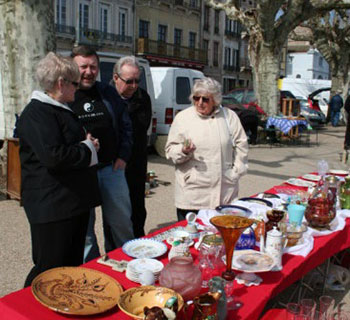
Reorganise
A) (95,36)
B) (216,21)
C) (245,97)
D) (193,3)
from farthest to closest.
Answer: (216,21) < (193,3) < (95,36) < (245,97)

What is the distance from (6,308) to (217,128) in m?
2.27

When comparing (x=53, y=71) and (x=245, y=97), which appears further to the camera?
(x=245, y=97)

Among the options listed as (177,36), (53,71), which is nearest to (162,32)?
(177,36)

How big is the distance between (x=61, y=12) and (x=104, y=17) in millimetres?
3558

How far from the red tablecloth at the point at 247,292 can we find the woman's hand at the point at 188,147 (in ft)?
3.57

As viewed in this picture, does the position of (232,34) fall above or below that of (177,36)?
above

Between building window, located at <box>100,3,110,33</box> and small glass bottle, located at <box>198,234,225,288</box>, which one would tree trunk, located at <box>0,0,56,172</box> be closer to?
small glass bottle, located at <box>198,234,225,288</box>

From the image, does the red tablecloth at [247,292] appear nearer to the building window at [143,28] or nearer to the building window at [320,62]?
the building window at [143,28]

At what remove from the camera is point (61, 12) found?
27.5m

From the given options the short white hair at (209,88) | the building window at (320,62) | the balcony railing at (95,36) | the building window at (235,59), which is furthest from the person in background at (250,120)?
the building window at (320,62)

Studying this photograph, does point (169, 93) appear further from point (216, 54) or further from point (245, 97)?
point (216, 54)

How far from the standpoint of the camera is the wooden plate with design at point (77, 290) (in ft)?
5.98

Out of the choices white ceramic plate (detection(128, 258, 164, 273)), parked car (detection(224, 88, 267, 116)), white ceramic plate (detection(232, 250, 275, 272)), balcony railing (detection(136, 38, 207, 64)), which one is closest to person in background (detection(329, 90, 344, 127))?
parked car (detection(224, 88, 267, 116))

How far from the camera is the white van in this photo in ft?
34.2
